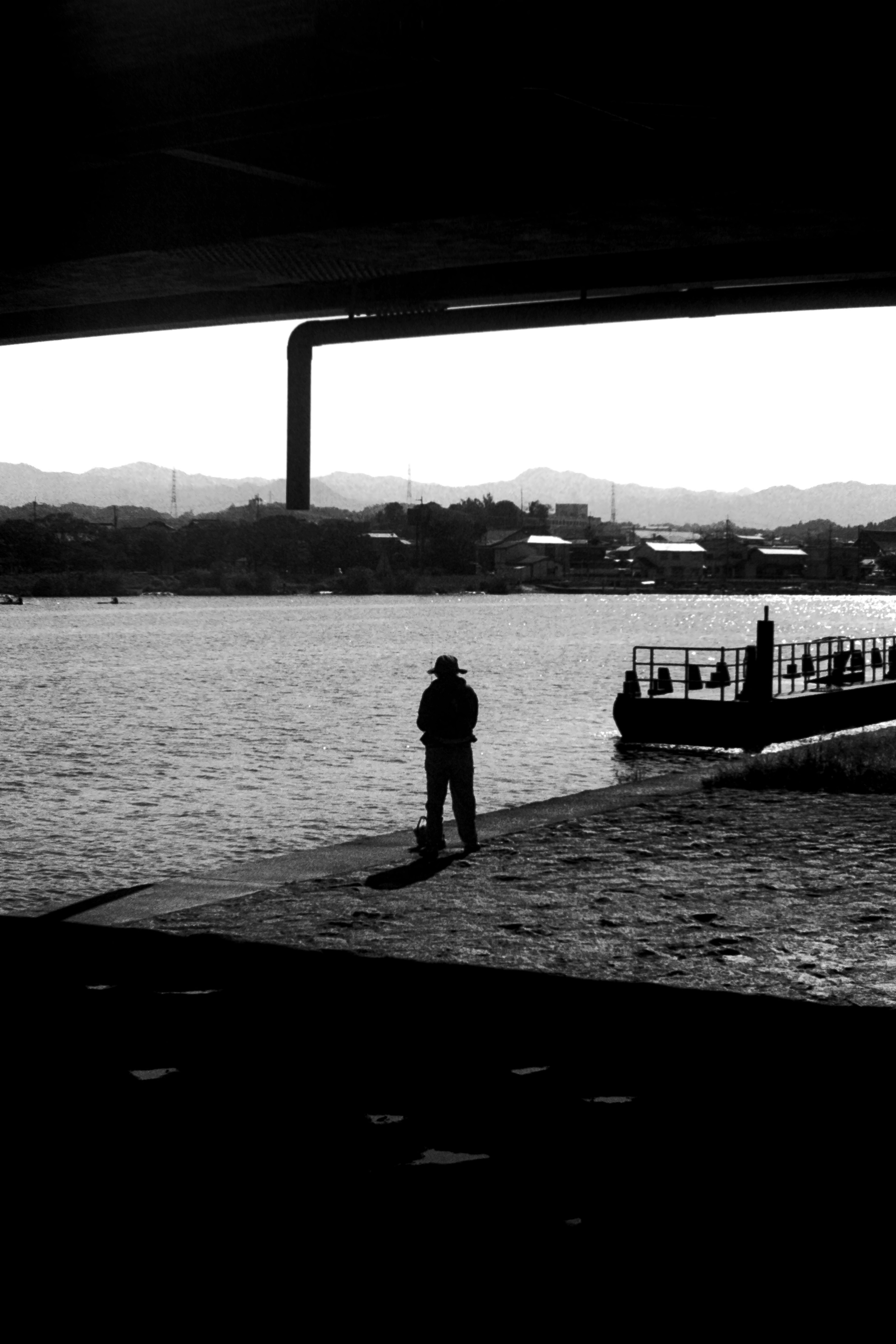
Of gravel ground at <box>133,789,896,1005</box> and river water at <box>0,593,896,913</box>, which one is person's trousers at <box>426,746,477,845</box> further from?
river water at <box>0,593,896,913</box>

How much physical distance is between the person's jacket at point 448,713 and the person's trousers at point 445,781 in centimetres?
11

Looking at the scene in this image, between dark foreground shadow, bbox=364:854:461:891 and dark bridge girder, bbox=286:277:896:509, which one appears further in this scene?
dark foreground shadow, bbox=364:854:461:891

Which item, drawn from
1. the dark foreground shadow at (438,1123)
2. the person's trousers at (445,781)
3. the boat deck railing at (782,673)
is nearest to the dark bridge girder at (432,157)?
the dark foreground shadow at (438,1123)

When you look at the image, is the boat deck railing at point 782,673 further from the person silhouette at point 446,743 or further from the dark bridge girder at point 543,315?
the dark bridge girder at point 543,315

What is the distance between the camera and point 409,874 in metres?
15.2

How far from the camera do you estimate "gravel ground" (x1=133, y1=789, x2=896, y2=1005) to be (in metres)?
10.5

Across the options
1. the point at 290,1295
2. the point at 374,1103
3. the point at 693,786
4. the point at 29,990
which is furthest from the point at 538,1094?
the point at 693,786

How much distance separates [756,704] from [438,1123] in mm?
35256

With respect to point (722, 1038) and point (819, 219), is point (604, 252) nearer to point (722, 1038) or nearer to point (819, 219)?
point (819, 219)

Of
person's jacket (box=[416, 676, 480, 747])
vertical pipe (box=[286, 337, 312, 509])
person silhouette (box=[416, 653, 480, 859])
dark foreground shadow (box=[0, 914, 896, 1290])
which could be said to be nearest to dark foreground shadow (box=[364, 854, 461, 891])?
person silhouette (box=[416, 653, 480, 859])

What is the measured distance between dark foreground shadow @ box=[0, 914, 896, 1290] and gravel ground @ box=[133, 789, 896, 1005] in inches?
29.7

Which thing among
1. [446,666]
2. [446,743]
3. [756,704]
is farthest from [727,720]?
[446,666]

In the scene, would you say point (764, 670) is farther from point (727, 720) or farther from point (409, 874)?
point (409, 874)

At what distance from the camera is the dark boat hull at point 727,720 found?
134ft
